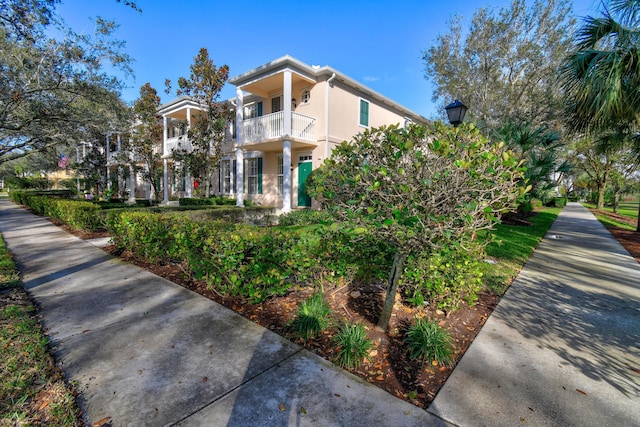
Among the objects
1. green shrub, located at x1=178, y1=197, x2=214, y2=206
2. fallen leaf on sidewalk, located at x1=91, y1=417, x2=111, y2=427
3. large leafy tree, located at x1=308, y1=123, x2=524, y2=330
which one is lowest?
fallen leaf on sidewalk, located at x1=91, y1=417, x2=111, y2=427

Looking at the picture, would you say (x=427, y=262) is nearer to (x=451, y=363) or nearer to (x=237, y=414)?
(x=451, y=363)

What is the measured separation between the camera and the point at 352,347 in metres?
2.62

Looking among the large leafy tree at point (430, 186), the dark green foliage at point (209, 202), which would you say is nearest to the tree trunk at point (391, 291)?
the large leafy tree at point (430, 186)

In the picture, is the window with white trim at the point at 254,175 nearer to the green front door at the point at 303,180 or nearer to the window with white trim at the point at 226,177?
the window with white trim at the point at 226,177

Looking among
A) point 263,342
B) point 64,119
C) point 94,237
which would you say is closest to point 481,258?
point 263,342

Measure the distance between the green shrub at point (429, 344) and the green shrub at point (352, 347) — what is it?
42 cm

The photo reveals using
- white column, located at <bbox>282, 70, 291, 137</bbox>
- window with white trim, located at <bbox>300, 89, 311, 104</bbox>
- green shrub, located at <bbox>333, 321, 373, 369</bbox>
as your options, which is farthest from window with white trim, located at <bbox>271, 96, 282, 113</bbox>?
green shrub, located at <bbox>333, 321, 373, 369</bbox>

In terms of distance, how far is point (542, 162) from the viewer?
11.4m

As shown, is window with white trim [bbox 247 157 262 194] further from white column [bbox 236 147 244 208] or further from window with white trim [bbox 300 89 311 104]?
window with white trim [bbox 300 89 311 104]

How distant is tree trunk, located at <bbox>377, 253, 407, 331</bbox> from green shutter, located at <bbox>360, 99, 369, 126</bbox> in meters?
13.2

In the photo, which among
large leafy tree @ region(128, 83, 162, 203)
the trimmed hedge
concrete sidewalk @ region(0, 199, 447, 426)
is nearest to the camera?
concrete sidewalk @ region(0, 199, 447, 426)

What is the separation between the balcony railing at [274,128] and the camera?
1254 centimetres

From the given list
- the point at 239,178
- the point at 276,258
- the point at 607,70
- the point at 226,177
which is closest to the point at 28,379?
the point at 276,258

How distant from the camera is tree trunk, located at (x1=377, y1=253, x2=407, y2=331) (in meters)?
2.97
